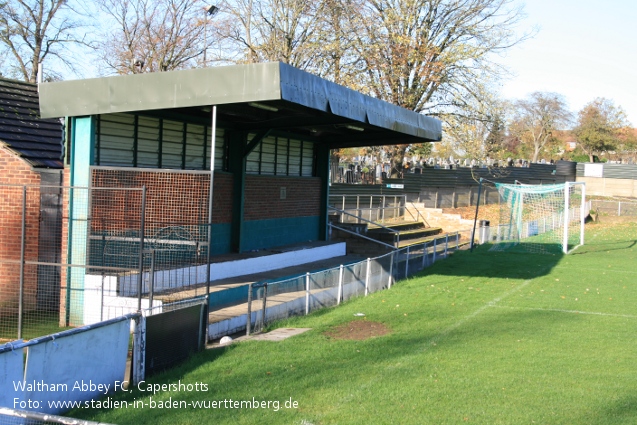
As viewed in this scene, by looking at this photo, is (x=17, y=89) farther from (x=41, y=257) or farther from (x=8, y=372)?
(x=8, y=372)

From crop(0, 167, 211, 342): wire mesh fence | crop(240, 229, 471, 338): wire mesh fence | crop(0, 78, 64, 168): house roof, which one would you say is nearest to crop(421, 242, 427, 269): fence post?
crop(240, 229, 471, 338): wire mesh fence

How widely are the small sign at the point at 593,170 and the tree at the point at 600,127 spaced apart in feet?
56.1

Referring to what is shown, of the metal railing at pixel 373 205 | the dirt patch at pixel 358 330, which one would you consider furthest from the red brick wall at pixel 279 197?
the dirt patch at pixel 358 330

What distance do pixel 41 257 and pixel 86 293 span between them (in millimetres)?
2263

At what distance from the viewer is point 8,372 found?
6602mm

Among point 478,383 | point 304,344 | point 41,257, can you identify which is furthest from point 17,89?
point 478,383

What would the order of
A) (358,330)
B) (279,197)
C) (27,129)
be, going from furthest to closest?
(279,197), (27,129), (358,330)

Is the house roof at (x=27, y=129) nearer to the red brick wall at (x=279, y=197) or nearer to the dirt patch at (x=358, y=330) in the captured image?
the red brick wall at (x=279, y=197)

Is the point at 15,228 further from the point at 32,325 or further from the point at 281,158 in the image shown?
the point at 281,158

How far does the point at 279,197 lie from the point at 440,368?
11.1 meters

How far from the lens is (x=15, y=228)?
44.4ft

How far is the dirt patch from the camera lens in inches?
441

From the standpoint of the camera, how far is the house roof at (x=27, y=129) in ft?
45.9

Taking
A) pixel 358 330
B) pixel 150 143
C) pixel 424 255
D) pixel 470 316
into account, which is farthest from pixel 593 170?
pixel 358 330
